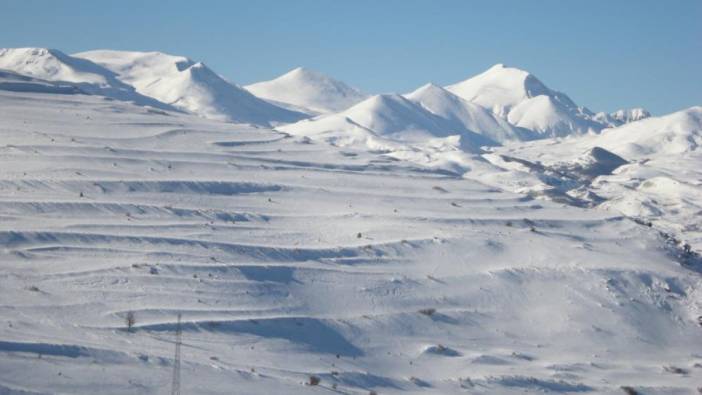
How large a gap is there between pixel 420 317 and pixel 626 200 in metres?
51.4

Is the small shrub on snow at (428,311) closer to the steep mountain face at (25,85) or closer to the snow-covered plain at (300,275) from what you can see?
the snow-covered plain at (300,275)

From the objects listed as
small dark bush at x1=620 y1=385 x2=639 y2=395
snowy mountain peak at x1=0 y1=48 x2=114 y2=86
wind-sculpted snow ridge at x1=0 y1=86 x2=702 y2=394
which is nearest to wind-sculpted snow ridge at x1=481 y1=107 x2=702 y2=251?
wind-sculpted snow ridge at x1=0 y1=86 x2=702 y2=394

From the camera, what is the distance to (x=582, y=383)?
19.7 m

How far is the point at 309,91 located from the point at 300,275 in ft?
524

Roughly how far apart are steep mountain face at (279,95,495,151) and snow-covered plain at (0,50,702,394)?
7720 centimetres

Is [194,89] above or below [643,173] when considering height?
above

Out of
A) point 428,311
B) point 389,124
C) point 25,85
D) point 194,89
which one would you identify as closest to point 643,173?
point 389,124

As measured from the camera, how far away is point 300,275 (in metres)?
23.4

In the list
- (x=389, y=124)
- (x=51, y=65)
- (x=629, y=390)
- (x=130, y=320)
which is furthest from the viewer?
(x=389, y=124)

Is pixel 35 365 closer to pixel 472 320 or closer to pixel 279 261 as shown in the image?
pixel 279 261

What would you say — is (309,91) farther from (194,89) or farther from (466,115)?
(194,89)

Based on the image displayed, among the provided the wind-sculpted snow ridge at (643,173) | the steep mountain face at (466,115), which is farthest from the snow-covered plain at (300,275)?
the steep mountain face at (466,115)

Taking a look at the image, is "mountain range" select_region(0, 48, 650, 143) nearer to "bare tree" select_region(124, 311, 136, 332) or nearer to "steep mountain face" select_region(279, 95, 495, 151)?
"steep mountain face" select_region(279, 95, 495, 151)

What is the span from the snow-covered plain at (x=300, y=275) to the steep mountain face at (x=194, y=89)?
277ft
